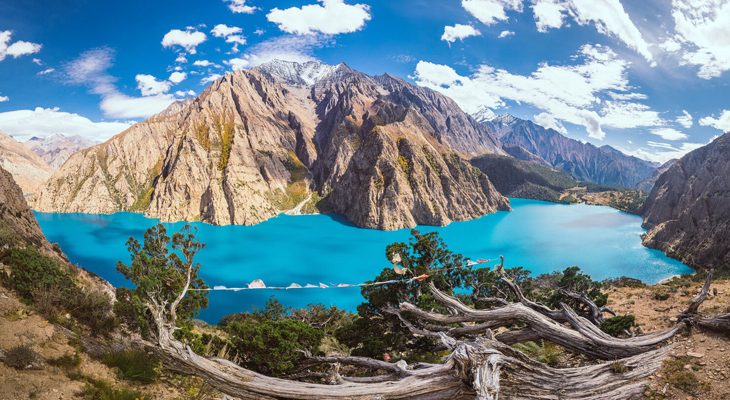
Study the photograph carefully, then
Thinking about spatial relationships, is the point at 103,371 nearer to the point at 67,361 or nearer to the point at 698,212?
the point at 67,361

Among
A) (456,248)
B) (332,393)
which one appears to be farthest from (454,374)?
(456,248)

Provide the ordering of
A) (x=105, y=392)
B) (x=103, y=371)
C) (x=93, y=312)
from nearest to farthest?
(x=105, y=392) → (x=103, y=371) → (x=93, y=312)

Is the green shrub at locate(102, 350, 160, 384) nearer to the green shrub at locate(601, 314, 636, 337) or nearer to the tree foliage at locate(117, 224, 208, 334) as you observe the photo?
the tree foliage at locate(117, 224, 208, 334)

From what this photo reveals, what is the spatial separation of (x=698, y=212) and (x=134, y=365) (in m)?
125

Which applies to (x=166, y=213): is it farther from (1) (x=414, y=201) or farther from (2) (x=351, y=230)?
(1) (x=414, y=201)

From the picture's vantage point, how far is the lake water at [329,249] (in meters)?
66.2

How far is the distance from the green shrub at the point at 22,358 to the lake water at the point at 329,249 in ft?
133

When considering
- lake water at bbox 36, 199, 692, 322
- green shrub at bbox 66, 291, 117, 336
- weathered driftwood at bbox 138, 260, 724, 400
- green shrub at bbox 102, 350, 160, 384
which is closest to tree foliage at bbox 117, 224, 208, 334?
green shrub at bbox 66, 291, 117, 336

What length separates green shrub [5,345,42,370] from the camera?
1002 centimetres

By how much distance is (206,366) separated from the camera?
9102 millimetres

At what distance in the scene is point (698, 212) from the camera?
92.5m

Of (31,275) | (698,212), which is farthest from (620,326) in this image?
(698,212)

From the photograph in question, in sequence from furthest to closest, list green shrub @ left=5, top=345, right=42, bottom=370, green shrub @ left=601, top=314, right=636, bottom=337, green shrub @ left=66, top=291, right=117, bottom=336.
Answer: green shrub @ left=66, top=291, right=117, bottom=336, green shrub @ left=601, top=314, right=636, bottom=337, green shrub @ left=5, top=345, right=42, bottom=370

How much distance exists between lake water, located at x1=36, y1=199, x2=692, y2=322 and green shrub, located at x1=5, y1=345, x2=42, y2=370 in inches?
1591
